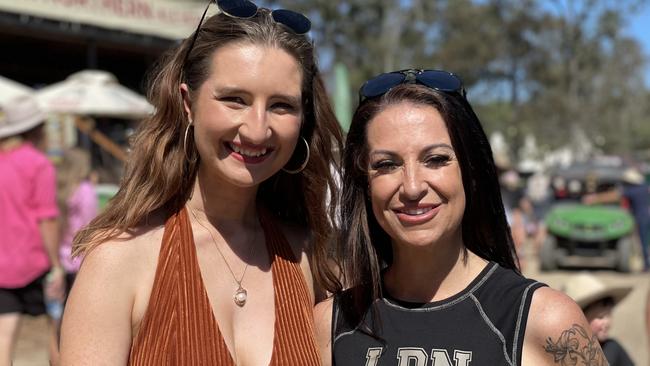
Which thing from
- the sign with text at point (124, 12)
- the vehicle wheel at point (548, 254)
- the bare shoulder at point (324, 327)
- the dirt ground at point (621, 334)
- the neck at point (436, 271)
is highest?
the sign with text at point (124, 12)

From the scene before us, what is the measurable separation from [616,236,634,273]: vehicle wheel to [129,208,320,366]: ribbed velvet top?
12.1 m

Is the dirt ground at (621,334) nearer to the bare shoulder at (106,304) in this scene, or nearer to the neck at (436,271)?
the bare shoulder at (106,304)

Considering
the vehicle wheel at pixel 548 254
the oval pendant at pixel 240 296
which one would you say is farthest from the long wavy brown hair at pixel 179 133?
the vehicle wheel at pixel 548 254

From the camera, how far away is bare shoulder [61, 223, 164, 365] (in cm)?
212

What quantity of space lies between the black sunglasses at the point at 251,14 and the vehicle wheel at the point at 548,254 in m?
12.0

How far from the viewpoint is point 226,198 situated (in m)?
2.54

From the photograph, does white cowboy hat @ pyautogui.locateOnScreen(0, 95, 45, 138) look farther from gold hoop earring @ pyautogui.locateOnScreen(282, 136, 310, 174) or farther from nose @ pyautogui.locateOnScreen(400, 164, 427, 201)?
nose @ pyautogui.locateOnScreen(400, 164, 427, 201)

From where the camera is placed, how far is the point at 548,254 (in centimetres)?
1392

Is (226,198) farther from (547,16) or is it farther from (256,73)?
(547,16)

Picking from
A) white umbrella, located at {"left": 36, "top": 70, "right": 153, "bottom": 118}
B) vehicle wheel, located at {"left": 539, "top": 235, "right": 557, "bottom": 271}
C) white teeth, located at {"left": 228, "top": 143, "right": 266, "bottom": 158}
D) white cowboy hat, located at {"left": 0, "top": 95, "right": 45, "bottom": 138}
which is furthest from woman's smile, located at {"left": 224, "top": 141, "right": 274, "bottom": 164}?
vehicle wheel, located at {"left": 539, "top": 235, "right": 557, "bottom": 271}

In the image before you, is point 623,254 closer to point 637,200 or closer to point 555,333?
point 637,200

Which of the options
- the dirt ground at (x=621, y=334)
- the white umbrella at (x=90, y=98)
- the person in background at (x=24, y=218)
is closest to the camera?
the person in background at (x=24, y=218)

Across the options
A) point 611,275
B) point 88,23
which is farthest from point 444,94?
point 88,23

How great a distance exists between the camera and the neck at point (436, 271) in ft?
7.66
